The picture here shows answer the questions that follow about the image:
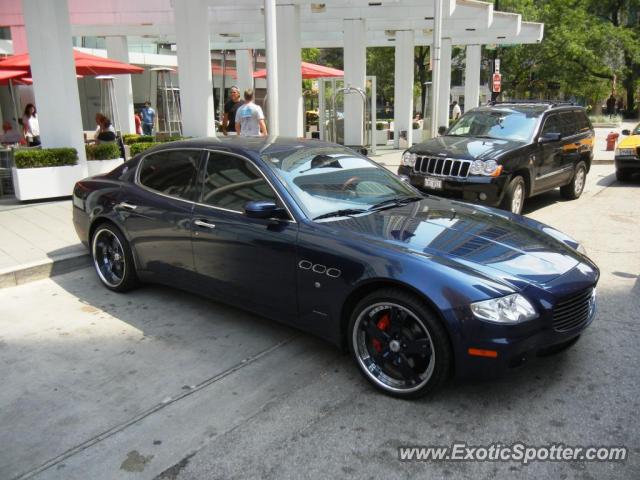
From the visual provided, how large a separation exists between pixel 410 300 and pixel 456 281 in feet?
1.02

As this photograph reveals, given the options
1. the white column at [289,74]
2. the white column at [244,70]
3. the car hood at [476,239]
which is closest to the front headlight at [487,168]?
the car hood at [476,239]

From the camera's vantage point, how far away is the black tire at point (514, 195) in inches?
327

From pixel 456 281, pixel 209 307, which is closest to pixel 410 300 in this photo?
pixel 456 281

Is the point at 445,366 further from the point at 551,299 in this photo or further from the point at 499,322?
the point at 551,299

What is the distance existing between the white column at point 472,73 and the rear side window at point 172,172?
22644 millimetres

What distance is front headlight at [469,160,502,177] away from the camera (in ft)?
26.5

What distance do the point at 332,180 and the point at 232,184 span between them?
832 mm

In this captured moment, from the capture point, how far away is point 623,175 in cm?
1265

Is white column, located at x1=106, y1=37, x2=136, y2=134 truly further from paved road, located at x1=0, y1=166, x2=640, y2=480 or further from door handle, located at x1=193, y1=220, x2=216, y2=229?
door handle, located at x1=193, y1=220, x2=216, y2=229

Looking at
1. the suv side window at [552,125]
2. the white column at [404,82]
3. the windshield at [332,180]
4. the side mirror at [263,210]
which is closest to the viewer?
the side mirror at [263,210]

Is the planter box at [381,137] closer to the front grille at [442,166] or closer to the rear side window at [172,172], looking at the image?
the front grille at [442,166]

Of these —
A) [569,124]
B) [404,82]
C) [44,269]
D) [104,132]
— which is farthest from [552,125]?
[404,82]

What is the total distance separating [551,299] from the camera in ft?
11.6

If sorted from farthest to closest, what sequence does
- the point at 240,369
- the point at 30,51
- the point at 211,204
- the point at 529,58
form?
the point at 529,58, the point at 30,51, the point at 211,204, the point at 240,369
